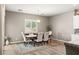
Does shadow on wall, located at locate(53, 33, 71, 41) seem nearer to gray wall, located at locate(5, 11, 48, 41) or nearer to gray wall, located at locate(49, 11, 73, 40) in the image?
gray wall, located at locate(49, 11, 73, 40)

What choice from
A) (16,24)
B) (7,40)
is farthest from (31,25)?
(7,40)

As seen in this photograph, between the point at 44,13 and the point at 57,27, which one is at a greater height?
the point at 44,13

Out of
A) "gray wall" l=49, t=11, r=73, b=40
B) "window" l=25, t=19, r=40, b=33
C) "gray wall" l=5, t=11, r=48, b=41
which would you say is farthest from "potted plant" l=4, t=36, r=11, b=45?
"gray wall" l=49, t=11, r=73, b=40

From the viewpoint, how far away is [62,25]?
2.19 m

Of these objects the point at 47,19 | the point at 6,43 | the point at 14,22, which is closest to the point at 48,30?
the point at 47,19

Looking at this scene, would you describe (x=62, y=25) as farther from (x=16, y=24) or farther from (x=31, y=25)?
(x=16, y=24)

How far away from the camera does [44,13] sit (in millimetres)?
2201

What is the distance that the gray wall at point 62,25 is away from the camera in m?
2.08

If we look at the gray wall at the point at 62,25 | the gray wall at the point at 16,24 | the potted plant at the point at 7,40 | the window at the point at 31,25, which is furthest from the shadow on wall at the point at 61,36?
the potted plant at the point at 7,40

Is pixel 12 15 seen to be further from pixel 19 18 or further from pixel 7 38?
pixel 7 38

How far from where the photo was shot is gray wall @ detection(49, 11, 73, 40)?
208 cm

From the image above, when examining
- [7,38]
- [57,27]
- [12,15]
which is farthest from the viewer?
[57,27]

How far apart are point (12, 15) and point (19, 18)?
6.7 inches

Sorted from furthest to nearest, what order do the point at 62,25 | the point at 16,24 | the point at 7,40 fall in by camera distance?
the point at 62,25, the point at 16,24, the point at 7,40
